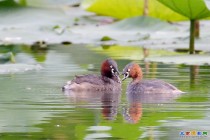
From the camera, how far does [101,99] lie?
941 cm

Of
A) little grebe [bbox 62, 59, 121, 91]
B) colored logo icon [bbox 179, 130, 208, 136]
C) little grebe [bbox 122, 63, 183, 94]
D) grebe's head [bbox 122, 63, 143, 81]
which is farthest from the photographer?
grebe's head [bbox 122, 63, 143, 81]

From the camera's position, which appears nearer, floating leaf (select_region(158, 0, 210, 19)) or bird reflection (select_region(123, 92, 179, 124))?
bird reflection (select_region(123, 92, 179, 124))

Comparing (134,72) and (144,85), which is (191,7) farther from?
(144,85)

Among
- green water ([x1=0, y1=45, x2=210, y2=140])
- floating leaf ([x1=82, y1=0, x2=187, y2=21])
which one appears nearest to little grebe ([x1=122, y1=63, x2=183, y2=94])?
green water ([x1=0, y1=45, x2=210, y2=140])

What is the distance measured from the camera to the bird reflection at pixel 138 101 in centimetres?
796

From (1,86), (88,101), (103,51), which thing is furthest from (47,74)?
(103,51)

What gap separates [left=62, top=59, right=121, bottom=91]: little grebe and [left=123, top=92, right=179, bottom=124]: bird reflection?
51 centimetres

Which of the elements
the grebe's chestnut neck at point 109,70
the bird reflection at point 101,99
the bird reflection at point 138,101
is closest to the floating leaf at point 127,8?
the grebe's chestnut neck at point 109,70

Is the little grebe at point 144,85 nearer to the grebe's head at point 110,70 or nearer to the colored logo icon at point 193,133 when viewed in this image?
the grebe's head at point 110,70

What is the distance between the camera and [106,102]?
912cm

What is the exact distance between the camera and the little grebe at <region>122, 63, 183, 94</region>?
31.6 ft

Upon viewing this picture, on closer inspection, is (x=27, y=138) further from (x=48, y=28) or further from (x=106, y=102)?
(x=48, y=28)

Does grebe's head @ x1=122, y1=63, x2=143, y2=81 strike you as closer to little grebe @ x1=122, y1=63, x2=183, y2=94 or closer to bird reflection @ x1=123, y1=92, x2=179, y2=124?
little grebe @ x1=122, y1=63, x2=183, y2=94

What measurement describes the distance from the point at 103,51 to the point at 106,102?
5.48 meters
